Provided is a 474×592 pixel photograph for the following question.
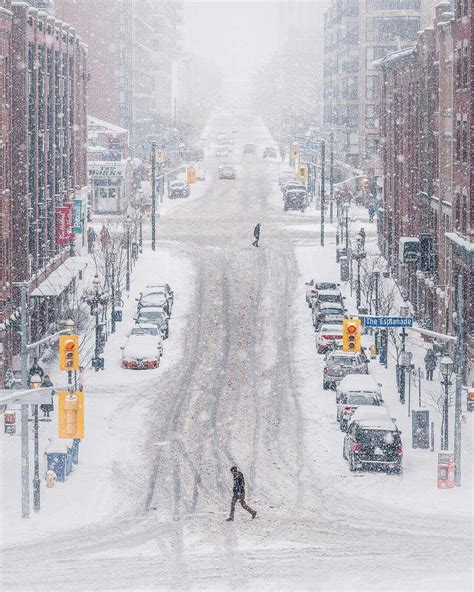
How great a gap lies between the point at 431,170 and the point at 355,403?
23.3 m

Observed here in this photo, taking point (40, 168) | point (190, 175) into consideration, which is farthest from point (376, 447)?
point (190, 175)

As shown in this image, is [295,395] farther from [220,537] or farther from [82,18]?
[82,18]

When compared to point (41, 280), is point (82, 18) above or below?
above

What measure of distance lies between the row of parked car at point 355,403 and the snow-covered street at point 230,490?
0.60m

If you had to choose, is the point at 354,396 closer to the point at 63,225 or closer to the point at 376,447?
the point at 376,447

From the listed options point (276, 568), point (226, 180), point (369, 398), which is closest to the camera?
point (276, 568)

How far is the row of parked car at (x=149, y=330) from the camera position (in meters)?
60.5

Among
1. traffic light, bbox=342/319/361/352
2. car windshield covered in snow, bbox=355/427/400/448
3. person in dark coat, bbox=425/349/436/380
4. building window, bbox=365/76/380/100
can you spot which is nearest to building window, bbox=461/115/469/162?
person in dark coat, bbox=425/349/436/380

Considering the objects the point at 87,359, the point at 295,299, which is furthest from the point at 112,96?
the point at 87,359

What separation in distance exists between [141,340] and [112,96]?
97.5 metres

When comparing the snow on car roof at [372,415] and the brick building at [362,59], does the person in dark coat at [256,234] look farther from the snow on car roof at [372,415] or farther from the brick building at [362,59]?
the snow on car roof at [372,415]

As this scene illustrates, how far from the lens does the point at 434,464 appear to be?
45.3m

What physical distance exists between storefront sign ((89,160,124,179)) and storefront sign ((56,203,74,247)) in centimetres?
3772

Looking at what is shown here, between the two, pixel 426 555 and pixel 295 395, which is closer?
pixel 426 555
